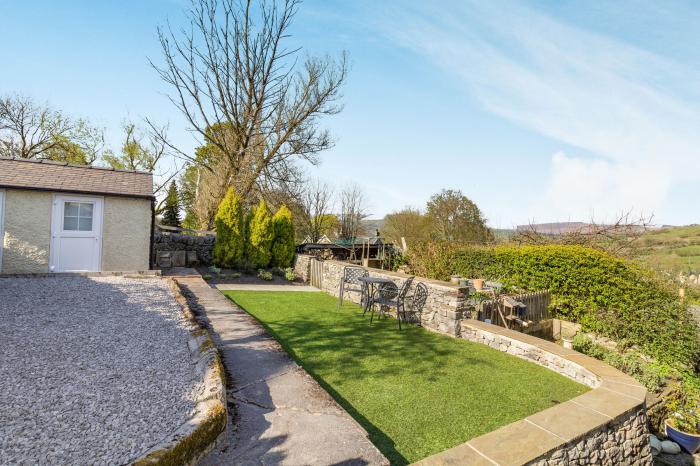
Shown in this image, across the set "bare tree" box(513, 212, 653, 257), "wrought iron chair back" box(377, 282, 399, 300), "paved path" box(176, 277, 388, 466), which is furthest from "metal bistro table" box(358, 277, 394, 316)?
"bare tree" box(513, 212, 653, 257)

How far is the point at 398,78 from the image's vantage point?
11148 millimetres

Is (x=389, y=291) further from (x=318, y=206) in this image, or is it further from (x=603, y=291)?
(x=318, y=206)

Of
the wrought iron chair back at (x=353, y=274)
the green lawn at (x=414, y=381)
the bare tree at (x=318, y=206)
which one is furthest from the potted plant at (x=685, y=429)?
the bare tree at (x=318, y=206)

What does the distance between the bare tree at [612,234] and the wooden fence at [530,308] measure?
149 inches

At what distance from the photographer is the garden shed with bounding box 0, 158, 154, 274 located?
9188 mm

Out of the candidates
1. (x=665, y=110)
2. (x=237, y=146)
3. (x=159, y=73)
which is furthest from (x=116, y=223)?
(x=665, y=110)

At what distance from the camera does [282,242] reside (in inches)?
571

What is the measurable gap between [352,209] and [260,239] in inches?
917

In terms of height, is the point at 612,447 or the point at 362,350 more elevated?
the point at 362,350

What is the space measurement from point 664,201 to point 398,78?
9.71 metres

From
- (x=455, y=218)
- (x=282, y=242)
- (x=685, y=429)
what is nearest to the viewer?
(x=685, y=429)

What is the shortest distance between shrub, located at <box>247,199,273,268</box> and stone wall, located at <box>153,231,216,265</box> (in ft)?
5.62

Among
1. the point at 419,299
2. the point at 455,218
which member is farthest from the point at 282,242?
the point at 455,218

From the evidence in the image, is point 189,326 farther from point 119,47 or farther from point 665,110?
point 665,110
